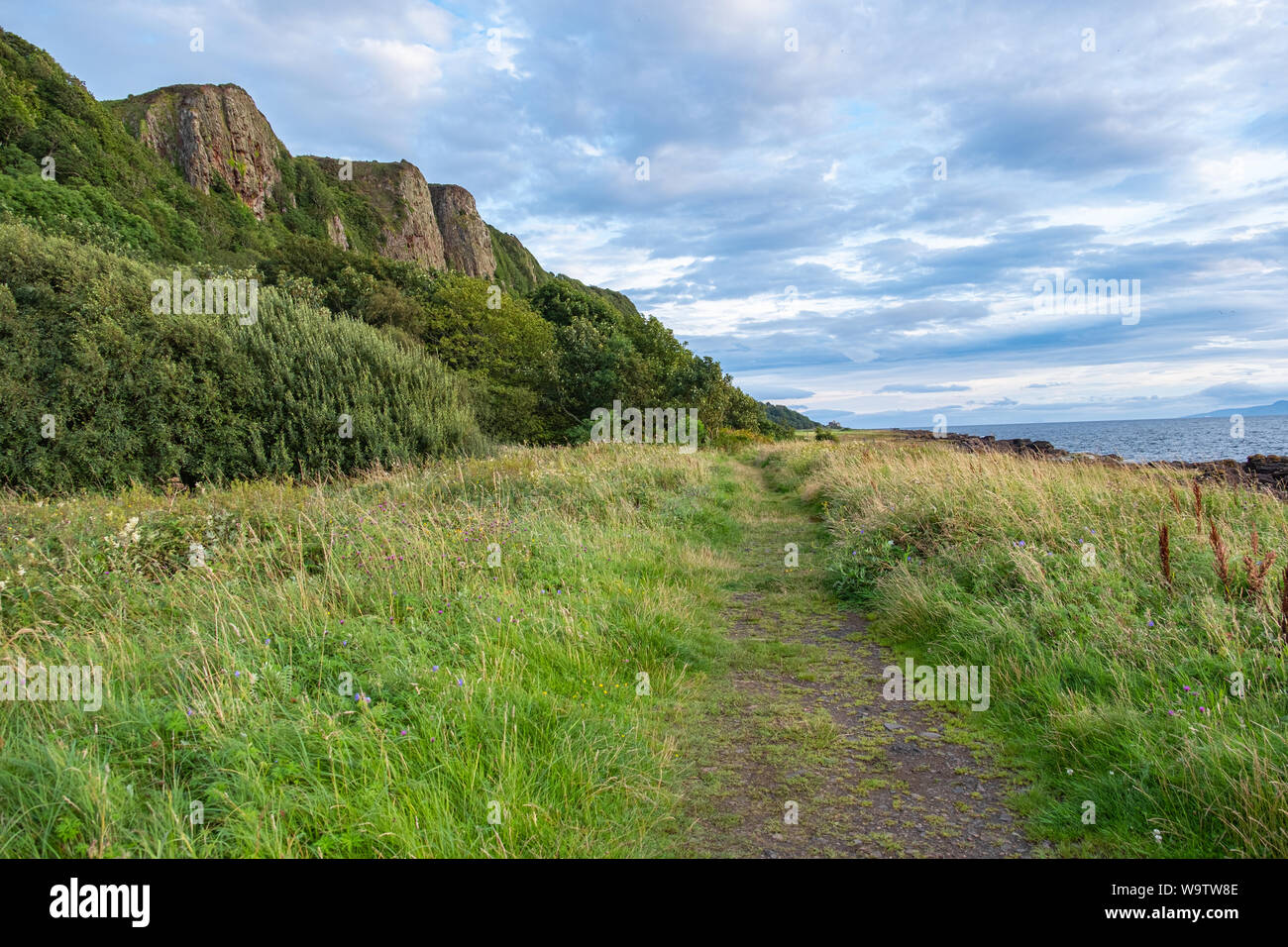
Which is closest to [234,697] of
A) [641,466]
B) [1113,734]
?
[1113,734]

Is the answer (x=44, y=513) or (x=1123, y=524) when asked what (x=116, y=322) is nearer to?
→ (x=44, y=513)

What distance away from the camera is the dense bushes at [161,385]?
14898 millimetres

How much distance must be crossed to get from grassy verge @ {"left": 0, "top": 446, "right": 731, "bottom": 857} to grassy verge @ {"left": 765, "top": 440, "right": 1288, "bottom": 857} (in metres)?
2.25

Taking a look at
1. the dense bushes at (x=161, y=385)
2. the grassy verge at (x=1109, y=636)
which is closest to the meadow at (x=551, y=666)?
the grassy verge at (x=1109, y=636)

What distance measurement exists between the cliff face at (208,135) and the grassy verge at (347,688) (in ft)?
351

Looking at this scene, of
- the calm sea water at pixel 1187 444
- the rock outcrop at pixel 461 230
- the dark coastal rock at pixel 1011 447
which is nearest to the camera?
the dark coastal rock at pixel 1011 447

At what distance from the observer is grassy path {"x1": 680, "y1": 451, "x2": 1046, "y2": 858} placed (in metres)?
3.10

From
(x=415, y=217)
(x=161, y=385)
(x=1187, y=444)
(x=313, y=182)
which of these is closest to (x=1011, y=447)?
(x=161, y=385)

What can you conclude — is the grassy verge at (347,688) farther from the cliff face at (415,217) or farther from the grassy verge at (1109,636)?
the cliff face at (415,217)

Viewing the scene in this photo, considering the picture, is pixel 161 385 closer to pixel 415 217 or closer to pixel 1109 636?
pixel 1109 636

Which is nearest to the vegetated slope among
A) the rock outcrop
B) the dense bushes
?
the dense bushes

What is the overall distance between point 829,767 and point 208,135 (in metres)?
121

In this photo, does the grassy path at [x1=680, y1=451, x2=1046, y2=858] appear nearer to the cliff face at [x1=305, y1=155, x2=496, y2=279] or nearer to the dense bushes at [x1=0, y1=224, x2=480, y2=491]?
the dense bushes at [x1=0, y1=224, x2=480, y2=491]

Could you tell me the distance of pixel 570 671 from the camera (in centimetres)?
468
